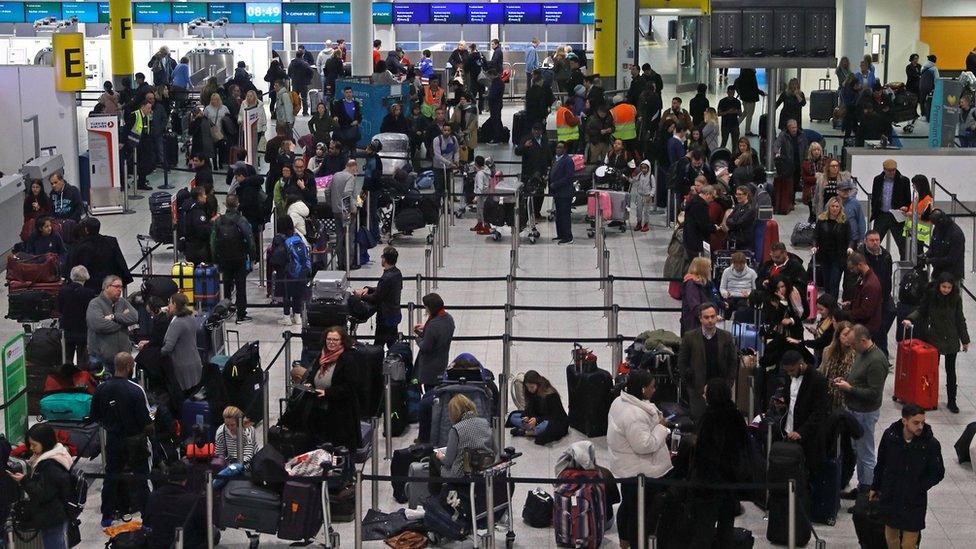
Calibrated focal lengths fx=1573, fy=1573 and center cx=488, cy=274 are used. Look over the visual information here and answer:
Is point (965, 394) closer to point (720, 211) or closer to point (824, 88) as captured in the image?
point (720, 211)

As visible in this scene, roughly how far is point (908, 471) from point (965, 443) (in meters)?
2.77

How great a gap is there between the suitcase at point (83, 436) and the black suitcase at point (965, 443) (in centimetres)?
695

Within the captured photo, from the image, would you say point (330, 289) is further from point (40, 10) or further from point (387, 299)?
point (40, 10)

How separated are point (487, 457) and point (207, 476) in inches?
77.3

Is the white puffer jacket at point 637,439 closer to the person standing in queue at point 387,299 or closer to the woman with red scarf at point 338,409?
the woman with red scarf at point 338,409

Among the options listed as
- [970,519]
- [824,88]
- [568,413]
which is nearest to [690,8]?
A: [824,88]

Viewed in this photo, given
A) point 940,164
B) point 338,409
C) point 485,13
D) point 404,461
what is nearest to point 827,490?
point 404,461

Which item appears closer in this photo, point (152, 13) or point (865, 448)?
point (865, 448)

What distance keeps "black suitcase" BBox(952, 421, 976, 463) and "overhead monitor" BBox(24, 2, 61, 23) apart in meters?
37.8

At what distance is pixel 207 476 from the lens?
1059 centimetres

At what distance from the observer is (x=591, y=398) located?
44.2ft

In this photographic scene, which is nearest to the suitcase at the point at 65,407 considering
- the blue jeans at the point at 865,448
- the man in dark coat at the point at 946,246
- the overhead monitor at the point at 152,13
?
the blue jeans at the point at 865,448

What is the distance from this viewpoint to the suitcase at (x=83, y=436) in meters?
12.8

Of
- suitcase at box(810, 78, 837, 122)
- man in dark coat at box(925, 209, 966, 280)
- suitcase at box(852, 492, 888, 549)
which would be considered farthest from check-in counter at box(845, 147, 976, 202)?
suitcase at box(852, 492, 888, 549)
